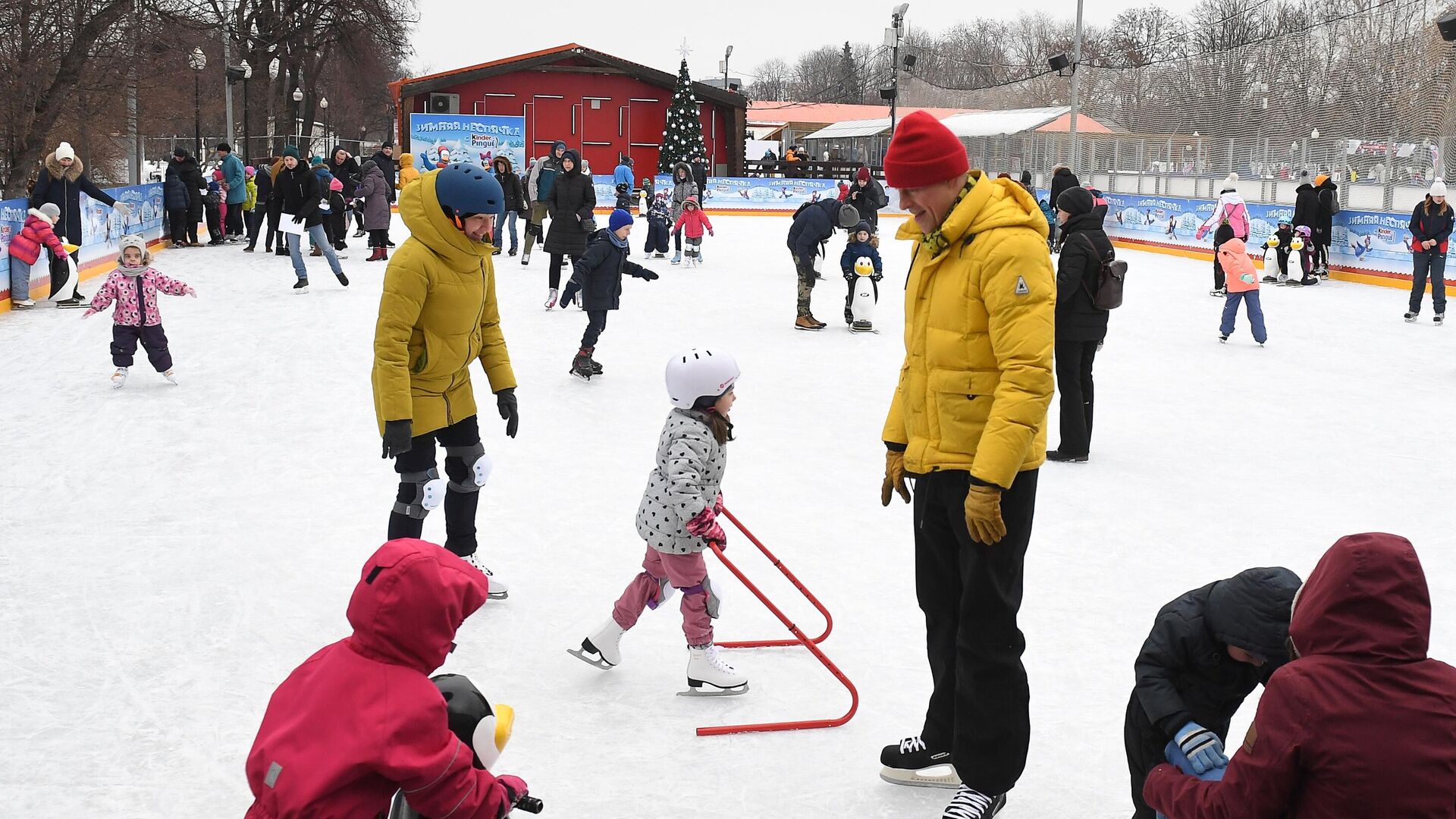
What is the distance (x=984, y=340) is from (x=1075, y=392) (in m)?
4.04

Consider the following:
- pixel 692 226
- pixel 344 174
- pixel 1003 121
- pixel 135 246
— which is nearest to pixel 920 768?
pixel 135 246

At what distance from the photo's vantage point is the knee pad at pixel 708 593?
11.8 feet

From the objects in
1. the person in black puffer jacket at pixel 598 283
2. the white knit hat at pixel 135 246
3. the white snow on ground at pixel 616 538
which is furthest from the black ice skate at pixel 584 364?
the white knit hat at pixel 135 246

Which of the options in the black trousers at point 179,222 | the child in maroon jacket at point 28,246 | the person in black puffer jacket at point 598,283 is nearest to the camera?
the person in black puffer jacket at point 598,283

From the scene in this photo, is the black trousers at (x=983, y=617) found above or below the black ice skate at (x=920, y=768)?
above

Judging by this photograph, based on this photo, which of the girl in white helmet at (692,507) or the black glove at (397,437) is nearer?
the girl in white helmet at (692,507)

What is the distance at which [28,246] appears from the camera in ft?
38.5

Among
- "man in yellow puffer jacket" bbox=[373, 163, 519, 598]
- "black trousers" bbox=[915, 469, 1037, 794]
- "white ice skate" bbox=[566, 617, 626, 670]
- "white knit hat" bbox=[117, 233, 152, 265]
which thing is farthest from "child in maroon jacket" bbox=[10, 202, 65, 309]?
"black trousers" bbox=[915, 469, 1037, 794]

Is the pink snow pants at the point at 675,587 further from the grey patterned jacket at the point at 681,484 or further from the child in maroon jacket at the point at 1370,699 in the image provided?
the child in maroon jacket at the point at 1370,699

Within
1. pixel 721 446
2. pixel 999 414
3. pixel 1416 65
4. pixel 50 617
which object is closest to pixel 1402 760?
pixel 999 414

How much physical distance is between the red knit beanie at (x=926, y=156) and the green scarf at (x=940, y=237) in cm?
6

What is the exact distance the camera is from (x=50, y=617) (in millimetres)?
4211

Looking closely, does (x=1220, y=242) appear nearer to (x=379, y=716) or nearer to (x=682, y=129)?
(x=379, y=716)

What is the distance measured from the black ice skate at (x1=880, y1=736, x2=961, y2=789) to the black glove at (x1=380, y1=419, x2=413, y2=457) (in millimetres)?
1769
